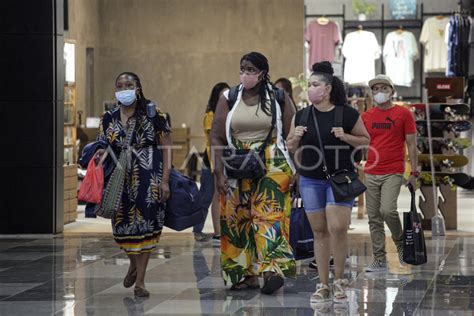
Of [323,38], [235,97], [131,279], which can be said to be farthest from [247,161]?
[323,38]

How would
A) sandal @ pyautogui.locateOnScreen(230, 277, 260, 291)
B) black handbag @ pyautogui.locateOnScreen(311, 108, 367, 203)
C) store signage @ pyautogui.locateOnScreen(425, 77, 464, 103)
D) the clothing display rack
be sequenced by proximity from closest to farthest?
black handbag @ pyautogui.locateOnScreen(311, 108, 367, 203), sandal @ pyautogui.locateOnScreen(230, 277, 260, 291), store signage @ pyautogui.locateOnScreen(425, 77, 464, 103), the clothing display rack

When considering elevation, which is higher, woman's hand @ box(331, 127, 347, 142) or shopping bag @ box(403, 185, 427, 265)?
woman's hand @ box(331, 127, 347, 142)

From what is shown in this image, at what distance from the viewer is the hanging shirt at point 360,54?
952 inches

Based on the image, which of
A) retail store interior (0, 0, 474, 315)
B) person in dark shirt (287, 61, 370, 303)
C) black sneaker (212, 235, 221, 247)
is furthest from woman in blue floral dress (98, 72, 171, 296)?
black sneaker (212, 235, 221, 247)

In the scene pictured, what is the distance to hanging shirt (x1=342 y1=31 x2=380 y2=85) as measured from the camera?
79.4 feet

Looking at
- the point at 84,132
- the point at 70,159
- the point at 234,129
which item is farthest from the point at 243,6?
the point at 234,129

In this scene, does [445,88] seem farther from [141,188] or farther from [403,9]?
[403,9]

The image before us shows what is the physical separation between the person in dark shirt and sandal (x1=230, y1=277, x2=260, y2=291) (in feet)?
2.93

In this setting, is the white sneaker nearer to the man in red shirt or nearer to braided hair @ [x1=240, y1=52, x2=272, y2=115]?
the man in red shirt

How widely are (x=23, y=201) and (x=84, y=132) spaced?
915cm

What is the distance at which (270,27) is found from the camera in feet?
81.2

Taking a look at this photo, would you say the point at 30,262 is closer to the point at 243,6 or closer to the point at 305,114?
the point at 305,114

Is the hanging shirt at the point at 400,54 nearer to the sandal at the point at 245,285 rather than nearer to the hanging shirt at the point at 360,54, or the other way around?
the hanging shirt at the point at 360,54

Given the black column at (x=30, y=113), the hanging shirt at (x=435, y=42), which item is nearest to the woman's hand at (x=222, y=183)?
the black column at (x=30, y=113)
